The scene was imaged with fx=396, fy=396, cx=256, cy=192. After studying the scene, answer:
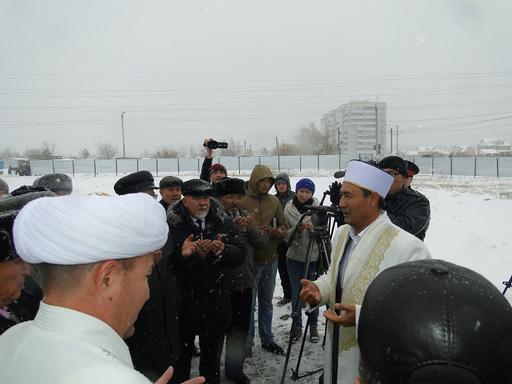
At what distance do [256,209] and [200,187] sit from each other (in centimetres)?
138

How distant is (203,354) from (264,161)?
39.4 metres

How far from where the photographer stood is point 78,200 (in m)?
1.14

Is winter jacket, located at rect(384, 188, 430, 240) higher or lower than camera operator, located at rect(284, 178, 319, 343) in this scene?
higher

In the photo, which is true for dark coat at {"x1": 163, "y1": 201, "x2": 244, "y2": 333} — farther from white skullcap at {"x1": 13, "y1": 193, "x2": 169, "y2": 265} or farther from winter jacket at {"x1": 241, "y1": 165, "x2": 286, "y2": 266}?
white skullcap at {"x1": 13, "y1": 193, "x2": 169, "y2": 265}

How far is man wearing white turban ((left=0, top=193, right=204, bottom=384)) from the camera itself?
934 mm

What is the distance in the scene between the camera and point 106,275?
111 centimetres

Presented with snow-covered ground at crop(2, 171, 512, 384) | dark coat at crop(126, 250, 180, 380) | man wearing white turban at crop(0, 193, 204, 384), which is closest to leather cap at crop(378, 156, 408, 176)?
snow-covered ground at crop(2, 171, 512, 384)

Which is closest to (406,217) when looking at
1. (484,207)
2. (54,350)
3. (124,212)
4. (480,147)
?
(124,212)

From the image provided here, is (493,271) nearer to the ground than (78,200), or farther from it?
nearer to the ground

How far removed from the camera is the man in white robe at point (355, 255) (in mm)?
2422

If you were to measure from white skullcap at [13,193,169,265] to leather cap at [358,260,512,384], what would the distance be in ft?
2.39

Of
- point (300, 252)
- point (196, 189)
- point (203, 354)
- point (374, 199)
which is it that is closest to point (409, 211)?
point (374, 199)

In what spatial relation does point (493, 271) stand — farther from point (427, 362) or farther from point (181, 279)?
point (427, 362)

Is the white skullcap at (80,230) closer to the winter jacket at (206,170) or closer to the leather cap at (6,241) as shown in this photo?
the leather cap at (6,241)
